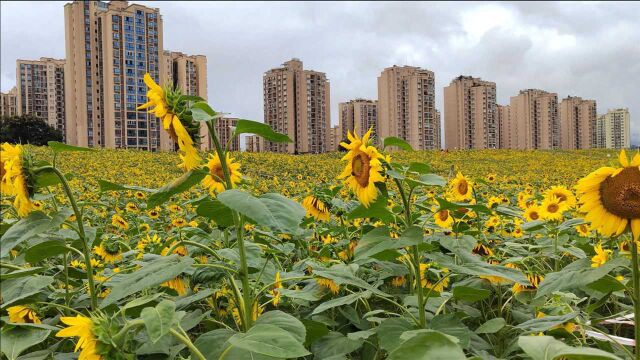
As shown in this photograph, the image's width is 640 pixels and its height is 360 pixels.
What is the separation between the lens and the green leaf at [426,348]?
66cm

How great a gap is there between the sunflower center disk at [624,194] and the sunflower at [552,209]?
125 centimetres

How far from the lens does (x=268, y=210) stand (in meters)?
0.87

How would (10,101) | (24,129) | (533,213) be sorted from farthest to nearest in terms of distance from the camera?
(10,101) < (24,129) < (533,213)

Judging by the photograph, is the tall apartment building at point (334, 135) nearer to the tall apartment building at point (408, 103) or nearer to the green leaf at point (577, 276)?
the tall apartment building at point (408, 103)

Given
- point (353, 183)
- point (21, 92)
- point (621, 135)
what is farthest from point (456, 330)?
point (621, 135)

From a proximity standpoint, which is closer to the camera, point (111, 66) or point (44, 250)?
point (44, 250)

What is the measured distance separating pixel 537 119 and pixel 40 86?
155 feet

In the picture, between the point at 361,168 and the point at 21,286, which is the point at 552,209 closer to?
the point at 361,168

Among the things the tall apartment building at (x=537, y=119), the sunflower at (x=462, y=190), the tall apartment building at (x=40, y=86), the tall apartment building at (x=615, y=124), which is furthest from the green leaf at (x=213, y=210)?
the tall apartment building at (x=615, y=124)

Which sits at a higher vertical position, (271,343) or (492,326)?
(271,343)

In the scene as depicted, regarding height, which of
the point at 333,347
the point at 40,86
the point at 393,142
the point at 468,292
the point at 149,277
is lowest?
the point at 333,347

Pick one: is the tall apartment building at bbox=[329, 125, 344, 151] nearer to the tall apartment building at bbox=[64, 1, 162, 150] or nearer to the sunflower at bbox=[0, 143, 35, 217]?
the tall apartment building at bbox=[64, 1, 162, 150]

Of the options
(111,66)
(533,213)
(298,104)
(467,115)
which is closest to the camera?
(533,213)

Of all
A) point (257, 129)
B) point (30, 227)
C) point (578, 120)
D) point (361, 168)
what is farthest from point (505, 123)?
point (30, 227)
